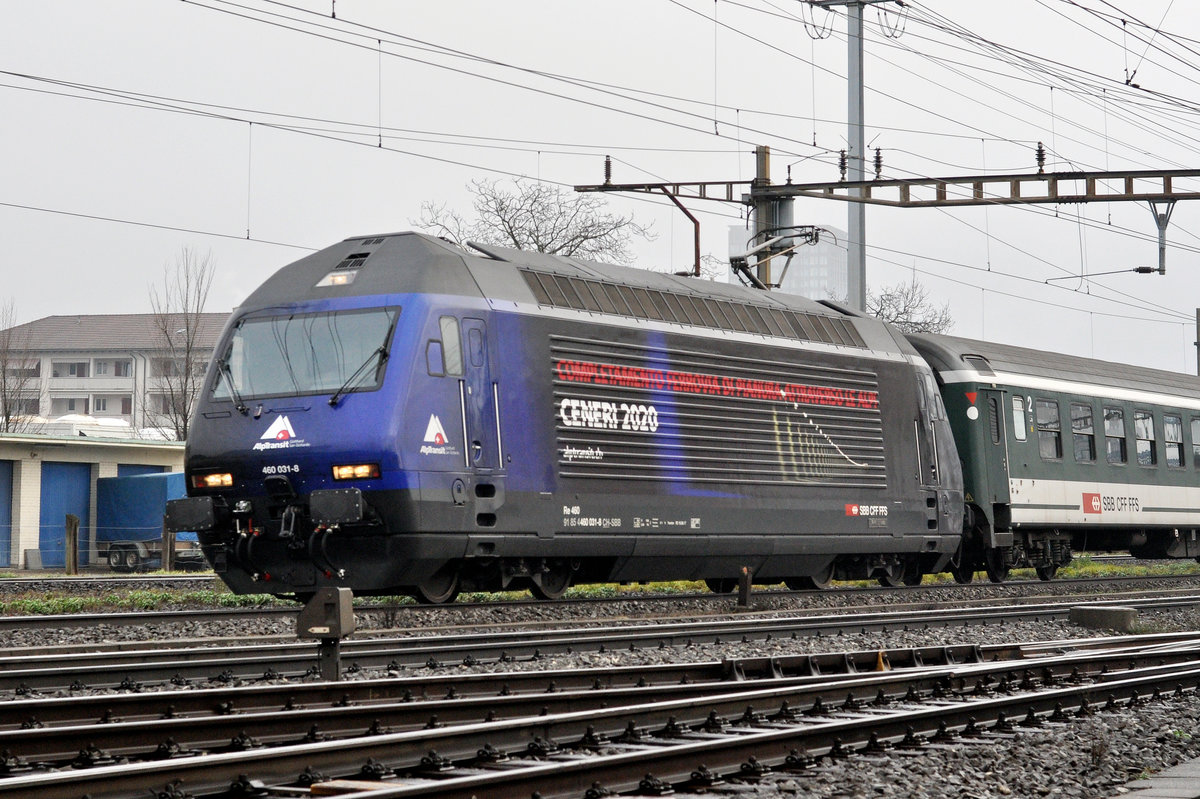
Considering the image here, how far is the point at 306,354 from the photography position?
13.8 meters

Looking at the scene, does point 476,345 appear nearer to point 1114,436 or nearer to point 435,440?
point 435,440

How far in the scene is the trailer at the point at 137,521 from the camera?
35.0 meters

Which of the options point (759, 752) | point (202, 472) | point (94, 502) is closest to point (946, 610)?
point (202, 472)

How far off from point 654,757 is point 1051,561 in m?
19.1

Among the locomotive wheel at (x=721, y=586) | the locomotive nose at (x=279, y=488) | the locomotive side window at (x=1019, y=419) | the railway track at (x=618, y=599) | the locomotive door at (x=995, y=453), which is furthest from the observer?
the locomotive side window at (x=1019, y=419)

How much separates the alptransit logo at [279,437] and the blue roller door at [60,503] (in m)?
23.1

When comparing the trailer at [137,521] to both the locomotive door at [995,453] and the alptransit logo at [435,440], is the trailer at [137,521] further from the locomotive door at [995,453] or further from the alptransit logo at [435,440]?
the alptransit logo at [435,440]

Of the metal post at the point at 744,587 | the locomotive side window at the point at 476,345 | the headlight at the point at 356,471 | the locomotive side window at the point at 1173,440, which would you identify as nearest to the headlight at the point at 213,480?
the headlight at the point at 356,471

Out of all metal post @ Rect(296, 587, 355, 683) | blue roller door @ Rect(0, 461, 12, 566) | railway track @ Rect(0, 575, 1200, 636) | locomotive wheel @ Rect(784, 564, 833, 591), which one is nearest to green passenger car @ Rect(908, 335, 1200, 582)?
railway track @ Rect(0, 575, 1200, 636)

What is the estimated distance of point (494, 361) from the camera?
555 inches

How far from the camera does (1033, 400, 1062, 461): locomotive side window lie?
2320 cm

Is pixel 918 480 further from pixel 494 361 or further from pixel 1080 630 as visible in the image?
pixel 494 361

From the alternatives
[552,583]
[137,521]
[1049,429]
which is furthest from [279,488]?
[137,521]

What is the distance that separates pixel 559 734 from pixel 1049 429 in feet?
58.0
